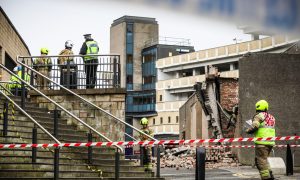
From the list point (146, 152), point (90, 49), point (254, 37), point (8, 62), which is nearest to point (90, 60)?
point (90, 49)

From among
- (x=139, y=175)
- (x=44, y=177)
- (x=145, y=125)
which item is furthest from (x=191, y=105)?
(x=44, y=177)

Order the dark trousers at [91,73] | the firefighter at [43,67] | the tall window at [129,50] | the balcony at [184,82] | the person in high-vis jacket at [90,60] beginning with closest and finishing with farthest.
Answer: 1. the tall window at [129,50]
2. the person in high-vis jacket at [90,60]
3. the dark trousers at [91,73]
4. the firefighter at [43,67]
5. the balcony at [184,82]

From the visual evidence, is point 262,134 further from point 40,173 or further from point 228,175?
point 228,175

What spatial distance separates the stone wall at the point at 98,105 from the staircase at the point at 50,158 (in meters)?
1.11

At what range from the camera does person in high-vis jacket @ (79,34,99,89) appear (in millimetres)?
18594

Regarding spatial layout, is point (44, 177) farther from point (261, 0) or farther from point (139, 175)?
point (261, 0)

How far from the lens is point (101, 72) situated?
1906cm

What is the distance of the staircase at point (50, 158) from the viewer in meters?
11.8

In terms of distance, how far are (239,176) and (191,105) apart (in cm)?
2079

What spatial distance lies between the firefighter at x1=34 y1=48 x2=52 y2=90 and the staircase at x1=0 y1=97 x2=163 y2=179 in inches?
99.9

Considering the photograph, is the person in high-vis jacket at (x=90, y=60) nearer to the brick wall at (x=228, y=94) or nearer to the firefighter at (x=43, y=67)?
the firefighter at (x=43, y=67)

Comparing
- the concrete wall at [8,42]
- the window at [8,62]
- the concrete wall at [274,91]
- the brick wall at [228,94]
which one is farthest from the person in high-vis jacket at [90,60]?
the window at [8,62]

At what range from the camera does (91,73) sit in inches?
749

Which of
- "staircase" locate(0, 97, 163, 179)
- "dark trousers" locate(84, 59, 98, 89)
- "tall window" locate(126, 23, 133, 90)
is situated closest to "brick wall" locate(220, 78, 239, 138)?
"tall window" locate(126, 23, 133, 90)
